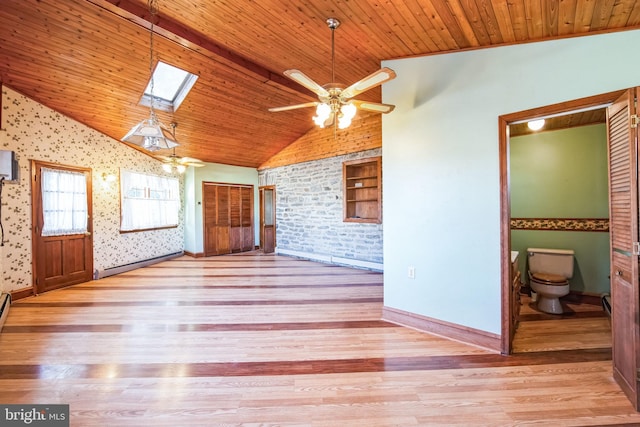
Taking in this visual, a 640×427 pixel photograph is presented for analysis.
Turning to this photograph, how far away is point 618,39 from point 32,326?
614cm

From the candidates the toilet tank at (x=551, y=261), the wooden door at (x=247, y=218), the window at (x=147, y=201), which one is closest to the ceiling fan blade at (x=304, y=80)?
the toilet tank at (x=551, y=261)

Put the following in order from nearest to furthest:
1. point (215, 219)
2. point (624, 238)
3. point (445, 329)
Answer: point (624, 238) → point (445, 329) → point (215, 219)

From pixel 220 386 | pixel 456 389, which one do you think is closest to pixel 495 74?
pixel 456 389

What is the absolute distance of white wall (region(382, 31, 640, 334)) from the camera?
233 centimetres

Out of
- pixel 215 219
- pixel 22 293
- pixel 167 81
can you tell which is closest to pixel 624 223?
pixel 167 81

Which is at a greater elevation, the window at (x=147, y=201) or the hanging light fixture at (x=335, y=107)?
the hanging light fixture at (x=335, y=107)

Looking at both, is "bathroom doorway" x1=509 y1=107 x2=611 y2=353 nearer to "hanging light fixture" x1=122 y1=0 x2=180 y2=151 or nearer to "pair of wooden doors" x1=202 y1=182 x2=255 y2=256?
"hanging light fixture" x1=122 y1=0 x2=180 y2=151

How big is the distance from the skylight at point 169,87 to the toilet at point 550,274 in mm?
5457

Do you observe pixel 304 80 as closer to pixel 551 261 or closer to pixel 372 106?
pixel 372 106

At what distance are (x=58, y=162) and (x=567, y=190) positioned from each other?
7.92 metres

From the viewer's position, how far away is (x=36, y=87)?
4160 mm

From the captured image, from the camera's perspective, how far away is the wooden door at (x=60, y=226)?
462 cm

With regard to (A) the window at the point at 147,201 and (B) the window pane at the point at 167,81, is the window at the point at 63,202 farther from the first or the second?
(B) the window pane at the point at 167,81

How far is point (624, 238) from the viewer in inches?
80.0
